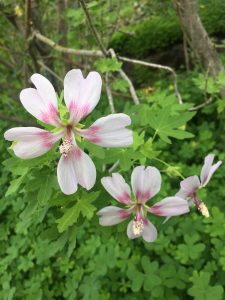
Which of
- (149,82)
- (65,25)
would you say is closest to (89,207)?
(65,25)

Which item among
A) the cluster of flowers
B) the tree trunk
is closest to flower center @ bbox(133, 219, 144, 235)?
the cluster of flowers

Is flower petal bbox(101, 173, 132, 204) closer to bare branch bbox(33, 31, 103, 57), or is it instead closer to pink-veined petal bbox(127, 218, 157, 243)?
pink-veined petal bbox(127, 218, 157, 243)

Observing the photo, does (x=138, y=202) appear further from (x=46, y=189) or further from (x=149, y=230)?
(x=46, y=189)

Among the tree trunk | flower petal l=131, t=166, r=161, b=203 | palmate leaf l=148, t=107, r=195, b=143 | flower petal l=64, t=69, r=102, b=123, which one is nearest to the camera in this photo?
flower petal l=64, t=69, r=102, b=123

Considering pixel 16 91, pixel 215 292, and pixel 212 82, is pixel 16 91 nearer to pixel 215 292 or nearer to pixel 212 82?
pixel 212 82

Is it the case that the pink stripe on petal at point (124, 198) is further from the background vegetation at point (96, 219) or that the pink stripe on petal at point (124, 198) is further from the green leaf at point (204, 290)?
the green leaf at point (204, 290)

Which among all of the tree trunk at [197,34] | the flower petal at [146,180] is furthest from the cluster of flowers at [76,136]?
the tree trunk at [197,34]
